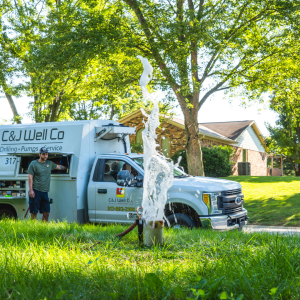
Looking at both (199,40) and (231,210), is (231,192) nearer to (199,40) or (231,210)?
(231,210)

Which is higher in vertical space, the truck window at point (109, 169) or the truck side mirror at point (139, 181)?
the truck window at point (109, 169)

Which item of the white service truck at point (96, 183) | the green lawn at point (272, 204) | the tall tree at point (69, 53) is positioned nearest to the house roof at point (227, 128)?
the tall tree at point (69, 53)

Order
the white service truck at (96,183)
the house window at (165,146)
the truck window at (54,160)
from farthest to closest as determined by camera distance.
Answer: the house window at (165,146) → the truck window at (54,160) → the white service truck at (96,183)

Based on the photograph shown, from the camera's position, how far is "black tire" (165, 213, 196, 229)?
290 inches

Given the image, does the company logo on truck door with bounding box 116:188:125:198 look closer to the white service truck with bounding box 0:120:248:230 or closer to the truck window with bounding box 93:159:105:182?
the white service truck with bounding box 0:120:248:230

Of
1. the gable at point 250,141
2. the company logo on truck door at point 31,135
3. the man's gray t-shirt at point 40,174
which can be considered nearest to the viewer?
the man's gray t-shirt at point 40,174

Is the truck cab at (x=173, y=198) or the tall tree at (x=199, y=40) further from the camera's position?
the tall tree at (x=199, y=40)

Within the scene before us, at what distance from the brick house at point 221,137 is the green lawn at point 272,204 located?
7.38 meters

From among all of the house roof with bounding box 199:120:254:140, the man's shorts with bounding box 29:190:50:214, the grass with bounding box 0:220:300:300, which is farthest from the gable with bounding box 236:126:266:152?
the grass with bounding box 0:220:300:300

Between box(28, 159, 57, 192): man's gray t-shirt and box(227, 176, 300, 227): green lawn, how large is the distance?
604 centimetres

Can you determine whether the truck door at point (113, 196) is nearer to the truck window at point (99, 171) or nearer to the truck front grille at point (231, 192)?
the truck window at point (99, 171)

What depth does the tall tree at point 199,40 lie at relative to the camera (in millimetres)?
13555

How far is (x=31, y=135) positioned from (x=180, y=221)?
466cm

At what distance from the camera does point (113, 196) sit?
26.7ft
